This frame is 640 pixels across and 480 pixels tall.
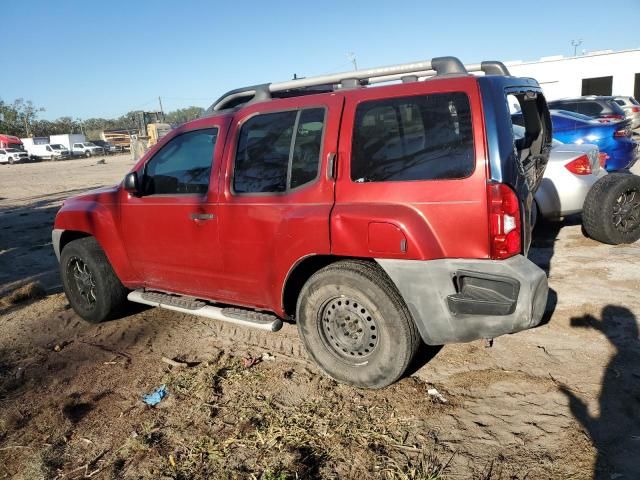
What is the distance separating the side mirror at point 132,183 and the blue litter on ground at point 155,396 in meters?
1.62

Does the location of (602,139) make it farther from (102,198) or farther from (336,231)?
(102,198)

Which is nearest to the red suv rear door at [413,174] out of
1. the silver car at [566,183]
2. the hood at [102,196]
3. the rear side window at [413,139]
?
the rear side window at [413,139]

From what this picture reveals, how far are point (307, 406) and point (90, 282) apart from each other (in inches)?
106

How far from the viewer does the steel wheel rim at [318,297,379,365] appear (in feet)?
10.3

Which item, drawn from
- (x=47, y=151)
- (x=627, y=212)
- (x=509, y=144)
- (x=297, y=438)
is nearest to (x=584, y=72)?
(x=627, y=212)

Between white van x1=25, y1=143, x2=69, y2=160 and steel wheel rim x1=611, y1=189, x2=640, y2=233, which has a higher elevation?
white van x1=25, y1=143, x2=69, y2=160

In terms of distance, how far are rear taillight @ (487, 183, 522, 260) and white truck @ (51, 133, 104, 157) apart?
184 ft

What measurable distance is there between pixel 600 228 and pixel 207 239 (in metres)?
4.72

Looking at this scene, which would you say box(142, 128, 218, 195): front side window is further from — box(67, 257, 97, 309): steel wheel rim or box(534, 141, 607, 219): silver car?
box(534, 141, 607, 219): silver car

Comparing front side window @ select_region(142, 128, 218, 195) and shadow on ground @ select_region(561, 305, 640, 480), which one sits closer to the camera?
shadow on ground @ select_region(561, 305, 640, 480)

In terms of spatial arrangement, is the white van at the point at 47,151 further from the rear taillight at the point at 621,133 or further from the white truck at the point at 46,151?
the rear taillight at the point at 621,133

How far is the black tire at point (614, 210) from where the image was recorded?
5.69 m

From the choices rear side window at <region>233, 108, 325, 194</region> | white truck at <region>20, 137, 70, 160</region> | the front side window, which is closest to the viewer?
rear side window at <region>233, 108, 325, 194</region>

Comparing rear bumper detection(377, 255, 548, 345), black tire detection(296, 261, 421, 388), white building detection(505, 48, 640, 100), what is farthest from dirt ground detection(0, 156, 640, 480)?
white building detection(505, 48, 640, 100)
